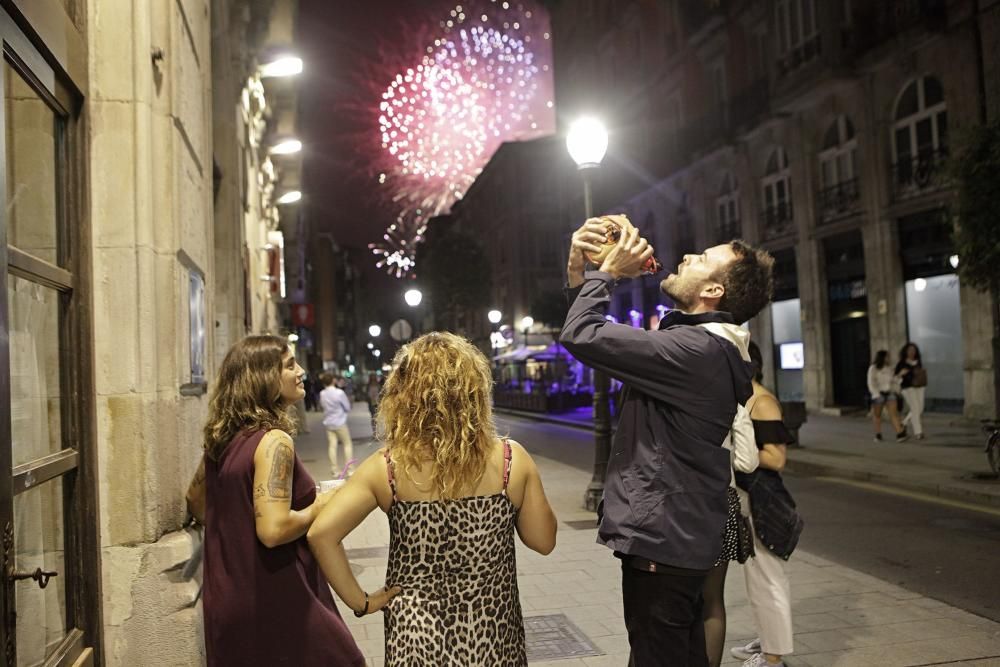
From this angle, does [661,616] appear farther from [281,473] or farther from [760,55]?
[760,55]

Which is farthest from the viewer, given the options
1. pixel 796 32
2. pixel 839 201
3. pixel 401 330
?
pixel 796 32

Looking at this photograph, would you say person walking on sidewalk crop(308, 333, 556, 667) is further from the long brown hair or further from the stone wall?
the stone wall

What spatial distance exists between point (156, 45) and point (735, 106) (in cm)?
2639

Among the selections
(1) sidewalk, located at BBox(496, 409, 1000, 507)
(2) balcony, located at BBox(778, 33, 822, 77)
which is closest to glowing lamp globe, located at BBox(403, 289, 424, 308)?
(1) sidewalk, located at BBox(496, 409, 1000, 507)

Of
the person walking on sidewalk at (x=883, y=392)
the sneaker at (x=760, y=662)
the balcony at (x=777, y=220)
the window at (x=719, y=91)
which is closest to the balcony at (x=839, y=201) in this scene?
the balcony at (x=777, y=220)

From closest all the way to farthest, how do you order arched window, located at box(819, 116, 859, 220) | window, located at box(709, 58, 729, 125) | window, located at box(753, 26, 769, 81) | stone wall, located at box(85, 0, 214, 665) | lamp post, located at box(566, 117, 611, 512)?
stone wall, located at box(85, 0, 214, 665), lamp post, located at box(566, 117, 611, 512), arched window, located at box(819, 116, 859, 220), window, located at box(753, 26, 769, 81), window, located at box(709, 58, 729, 125)

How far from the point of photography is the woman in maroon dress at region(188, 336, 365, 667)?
9.57 feet

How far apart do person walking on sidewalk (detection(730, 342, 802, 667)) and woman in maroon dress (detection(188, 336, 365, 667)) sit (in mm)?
2379

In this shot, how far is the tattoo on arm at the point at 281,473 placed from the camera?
2.94 m

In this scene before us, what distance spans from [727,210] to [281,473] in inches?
1156

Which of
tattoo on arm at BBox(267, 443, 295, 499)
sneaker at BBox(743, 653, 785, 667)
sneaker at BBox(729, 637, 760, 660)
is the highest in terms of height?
tattoo on arm at BBox(267, 443, 295, 499)

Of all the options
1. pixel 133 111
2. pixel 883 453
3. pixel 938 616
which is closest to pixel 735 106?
pixel 883 453

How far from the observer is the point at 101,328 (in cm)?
401

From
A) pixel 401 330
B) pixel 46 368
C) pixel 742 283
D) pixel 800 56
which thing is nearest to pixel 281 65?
pixel 401 330
